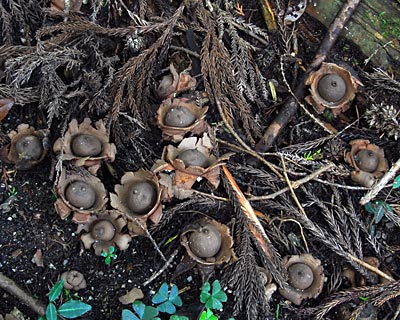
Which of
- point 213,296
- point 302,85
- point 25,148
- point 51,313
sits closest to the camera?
point 51,313

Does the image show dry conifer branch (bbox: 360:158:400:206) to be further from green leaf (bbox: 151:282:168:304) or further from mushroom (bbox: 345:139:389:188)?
green leaf (bbox: 151:282:168:304)

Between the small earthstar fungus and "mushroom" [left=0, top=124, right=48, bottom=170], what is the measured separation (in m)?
0.86

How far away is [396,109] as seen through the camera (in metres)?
3.24

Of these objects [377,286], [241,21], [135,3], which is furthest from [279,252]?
[135,3]

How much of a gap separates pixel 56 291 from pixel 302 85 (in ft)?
5.82

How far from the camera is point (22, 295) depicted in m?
2.71

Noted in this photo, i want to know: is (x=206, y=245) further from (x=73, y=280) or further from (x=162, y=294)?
(x=73, y=280)

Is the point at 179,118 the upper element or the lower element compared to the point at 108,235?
upper

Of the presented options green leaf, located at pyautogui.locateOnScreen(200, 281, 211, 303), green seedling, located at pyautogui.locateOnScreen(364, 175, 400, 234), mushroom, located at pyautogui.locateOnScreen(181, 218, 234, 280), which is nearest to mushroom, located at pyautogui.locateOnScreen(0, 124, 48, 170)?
mushroom, located at pyautogui.locateOnScreen(181, 218, 234, 280)

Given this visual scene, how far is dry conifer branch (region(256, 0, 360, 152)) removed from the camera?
124 inches

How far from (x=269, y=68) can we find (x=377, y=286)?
138 cm

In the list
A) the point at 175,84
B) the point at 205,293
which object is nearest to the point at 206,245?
the point at 205,293

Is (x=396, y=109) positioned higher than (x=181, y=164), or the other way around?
(x=396, y=109)

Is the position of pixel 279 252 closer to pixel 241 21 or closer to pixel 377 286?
pixel 377 286
